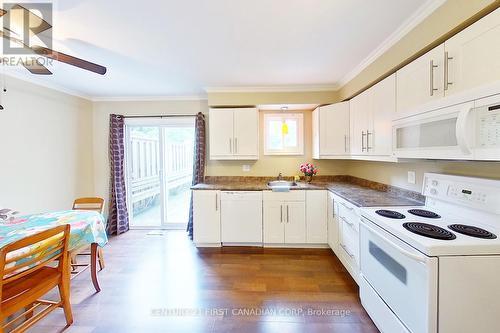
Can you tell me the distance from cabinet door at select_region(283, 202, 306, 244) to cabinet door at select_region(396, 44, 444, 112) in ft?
5.55

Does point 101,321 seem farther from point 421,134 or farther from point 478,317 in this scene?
point 421,134

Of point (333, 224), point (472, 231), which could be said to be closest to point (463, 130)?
point (472, 231)

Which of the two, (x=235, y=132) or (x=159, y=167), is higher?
(x=235, y=132)


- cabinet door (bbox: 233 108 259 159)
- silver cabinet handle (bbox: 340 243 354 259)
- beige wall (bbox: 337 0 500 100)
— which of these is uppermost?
beige wall (bbox: 337 0 500 100)

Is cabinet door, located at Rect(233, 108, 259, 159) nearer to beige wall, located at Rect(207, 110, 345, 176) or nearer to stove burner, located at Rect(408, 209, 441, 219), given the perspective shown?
beige wall, located at Rect(207, 110, 345, 176)

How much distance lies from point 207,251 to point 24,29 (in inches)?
114

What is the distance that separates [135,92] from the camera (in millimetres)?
3514

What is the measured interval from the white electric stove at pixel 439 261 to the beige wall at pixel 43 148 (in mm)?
3956

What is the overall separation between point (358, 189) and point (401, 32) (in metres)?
1.72

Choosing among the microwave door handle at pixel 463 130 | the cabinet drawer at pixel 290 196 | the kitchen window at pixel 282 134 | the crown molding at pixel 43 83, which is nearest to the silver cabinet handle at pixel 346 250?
the cabinet drawer at pixel 290 196

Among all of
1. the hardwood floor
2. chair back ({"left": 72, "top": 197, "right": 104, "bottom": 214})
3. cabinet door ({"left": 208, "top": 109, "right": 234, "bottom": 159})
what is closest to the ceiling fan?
chair back ({"left": 72, "top": 197, "right": 104, "bottom": 214})

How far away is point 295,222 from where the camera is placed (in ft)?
9.80

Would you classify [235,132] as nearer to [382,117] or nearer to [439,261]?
[382,117]

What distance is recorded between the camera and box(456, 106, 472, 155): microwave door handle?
1102mm
